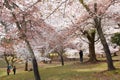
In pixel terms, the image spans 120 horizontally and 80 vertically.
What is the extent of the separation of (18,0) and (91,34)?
64.6ft

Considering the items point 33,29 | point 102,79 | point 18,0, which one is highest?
point 18,0

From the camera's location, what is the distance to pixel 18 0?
55.3ft

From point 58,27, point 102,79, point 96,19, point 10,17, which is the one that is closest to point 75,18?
point 58,27

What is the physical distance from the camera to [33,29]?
17.0 meters

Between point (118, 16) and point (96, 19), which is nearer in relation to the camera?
point (96, 19)

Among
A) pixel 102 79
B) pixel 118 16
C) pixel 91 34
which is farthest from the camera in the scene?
pixel 91 34

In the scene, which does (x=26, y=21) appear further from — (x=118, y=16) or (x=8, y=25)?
(x=118, y=16)

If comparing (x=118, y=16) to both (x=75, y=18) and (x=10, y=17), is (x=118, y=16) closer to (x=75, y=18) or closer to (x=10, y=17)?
(x=75, y=18)

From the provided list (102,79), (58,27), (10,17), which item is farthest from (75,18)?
(10,17)

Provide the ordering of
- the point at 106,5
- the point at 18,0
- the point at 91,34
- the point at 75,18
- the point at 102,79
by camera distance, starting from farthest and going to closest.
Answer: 1. the point at 91,34
2. the point at 75,18
3. the point at 106,5
4. the point at 102,79
5. the point at 18,0

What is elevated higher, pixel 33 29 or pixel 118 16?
pixel 118 16

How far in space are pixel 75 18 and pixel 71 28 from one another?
Answer: 4.16m

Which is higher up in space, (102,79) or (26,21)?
(26,21)

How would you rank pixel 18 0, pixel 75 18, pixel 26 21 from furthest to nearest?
pixel 75 18, pixel 18 0, pixel 26 21
